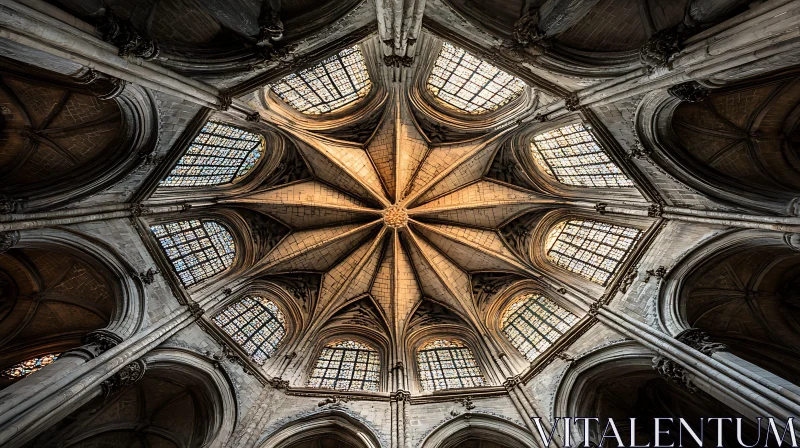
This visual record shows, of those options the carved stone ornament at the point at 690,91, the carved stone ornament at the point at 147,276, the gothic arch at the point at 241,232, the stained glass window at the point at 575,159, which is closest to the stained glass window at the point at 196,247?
the gothic arch at the point at 241,232

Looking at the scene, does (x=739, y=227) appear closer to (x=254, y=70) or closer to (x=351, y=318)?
(x=254, y=70)

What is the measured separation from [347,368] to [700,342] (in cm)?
1257

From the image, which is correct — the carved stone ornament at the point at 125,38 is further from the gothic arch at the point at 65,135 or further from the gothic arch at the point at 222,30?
the gothic arch at the point at 65,135

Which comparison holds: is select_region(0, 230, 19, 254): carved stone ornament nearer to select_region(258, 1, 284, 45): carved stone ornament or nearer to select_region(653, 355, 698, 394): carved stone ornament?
select_region(258, 1, 284, 45): carved stone ornament

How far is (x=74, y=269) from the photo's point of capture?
14.6m

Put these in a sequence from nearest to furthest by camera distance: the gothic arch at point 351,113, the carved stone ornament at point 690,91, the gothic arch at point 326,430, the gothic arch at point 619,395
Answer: the carved stone ornament at point 690,91, the gothic arch at point 619,395, the gothic arch at point 326,430, the gothic arch at point 351,113

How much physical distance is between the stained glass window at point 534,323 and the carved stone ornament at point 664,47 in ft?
33.1

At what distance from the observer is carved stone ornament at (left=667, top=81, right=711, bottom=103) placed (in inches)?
393

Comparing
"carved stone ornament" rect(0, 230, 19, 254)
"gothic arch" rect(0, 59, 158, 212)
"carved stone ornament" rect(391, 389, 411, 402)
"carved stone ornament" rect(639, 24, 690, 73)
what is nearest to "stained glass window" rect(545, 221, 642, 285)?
"carved stone ornament" rect(639, 24, 690, 73)

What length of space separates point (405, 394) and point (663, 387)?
8539 mm

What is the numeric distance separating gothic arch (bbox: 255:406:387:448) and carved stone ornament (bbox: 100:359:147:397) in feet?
14.6

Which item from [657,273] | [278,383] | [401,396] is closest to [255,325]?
[278,383]

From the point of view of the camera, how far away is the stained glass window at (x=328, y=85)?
17828 mm

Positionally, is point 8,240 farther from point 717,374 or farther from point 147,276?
point 717,374
